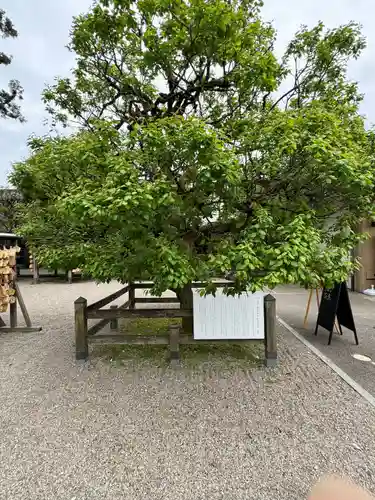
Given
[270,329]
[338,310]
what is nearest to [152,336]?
[270,329]

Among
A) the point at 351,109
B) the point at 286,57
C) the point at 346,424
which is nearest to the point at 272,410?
the point at 346,424

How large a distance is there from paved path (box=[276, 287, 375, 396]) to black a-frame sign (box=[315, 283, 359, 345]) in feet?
0.63

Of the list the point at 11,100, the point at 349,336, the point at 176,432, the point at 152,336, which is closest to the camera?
the point at 176,432

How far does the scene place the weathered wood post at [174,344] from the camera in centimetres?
350

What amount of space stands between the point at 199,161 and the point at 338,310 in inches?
142

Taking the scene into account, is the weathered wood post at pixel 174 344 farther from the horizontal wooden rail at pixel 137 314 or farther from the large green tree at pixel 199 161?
the large green tree at pixel 199 161

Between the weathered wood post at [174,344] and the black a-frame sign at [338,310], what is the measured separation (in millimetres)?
2447

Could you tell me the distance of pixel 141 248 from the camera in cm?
267

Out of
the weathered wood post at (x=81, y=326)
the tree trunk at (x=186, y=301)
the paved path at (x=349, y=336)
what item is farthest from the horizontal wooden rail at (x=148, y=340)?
the paved path at (x=349, y=336)

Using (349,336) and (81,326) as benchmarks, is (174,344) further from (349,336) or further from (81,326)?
(349,336)

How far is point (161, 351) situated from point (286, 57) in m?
4.65

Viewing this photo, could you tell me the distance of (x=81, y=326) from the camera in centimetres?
357

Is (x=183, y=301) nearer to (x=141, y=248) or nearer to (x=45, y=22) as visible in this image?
(x=141, y=248)

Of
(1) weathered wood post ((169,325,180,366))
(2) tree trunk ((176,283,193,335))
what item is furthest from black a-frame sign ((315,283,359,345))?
(1) weathered wood post ((169,325,180,366))
